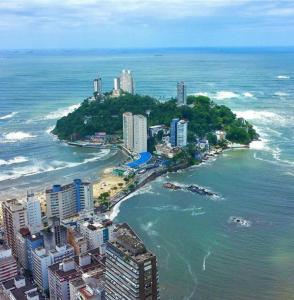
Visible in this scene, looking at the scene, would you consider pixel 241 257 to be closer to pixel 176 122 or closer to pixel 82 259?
pixel 82 259

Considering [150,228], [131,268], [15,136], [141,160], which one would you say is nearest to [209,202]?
[150,228]

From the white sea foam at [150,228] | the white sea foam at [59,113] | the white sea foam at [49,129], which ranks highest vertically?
the white sea foam at [59,113]

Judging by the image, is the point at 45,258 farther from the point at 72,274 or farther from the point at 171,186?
the point at 171,186

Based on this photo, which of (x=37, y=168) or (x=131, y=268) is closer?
(x=131, y=268)

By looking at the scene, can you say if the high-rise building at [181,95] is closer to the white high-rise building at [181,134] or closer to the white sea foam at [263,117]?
the white sea foam at [263,117]

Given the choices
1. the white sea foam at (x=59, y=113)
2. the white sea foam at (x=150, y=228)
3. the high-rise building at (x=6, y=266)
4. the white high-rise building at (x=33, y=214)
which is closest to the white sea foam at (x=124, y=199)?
the white sea foam at (x=150, y=228)

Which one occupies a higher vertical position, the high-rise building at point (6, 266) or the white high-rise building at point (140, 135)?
the white high-rise building at point (140, 135)

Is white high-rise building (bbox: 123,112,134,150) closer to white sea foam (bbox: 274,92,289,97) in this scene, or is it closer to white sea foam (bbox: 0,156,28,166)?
white sea foam (bbox: 0,156,28,166)
